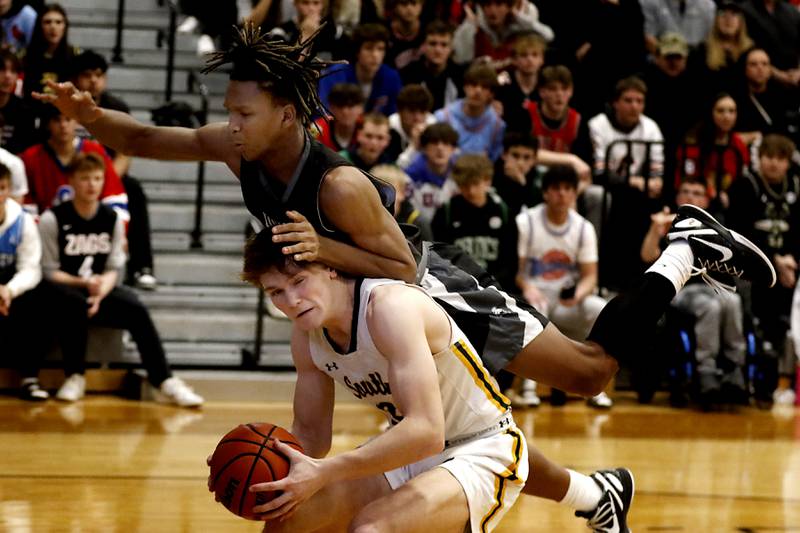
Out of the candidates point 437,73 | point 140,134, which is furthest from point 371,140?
point 140,134

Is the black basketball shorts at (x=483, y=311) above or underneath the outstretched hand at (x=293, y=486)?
above

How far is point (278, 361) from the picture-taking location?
8.12 meters

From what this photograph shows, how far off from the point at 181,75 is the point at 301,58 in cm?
610

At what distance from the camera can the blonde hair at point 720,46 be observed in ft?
32.2

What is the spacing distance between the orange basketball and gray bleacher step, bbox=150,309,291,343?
189 inches

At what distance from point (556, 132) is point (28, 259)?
3569 mm

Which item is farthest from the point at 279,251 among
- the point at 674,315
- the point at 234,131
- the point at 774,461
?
the point at 674,315

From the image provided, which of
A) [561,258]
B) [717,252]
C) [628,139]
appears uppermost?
[628,139]

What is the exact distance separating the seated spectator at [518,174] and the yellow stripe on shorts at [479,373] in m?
4.61

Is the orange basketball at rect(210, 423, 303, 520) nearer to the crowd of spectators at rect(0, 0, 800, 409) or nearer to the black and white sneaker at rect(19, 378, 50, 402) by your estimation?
the crowd of spectators at rect(0, 0, 800, 409)

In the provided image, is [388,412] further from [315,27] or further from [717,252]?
[315,27]

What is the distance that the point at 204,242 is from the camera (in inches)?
348

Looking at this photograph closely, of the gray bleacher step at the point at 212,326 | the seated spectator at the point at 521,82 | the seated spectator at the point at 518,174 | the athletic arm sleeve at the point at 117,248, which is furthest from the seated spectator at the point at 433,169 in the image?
the athletic arm sleeve at the point at 117,248

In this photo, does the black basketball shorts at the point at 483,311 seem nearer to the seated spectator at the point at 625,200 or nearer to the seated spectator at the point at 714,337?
the seated spectator at the point at 714,337
